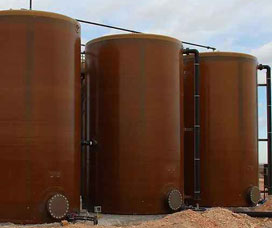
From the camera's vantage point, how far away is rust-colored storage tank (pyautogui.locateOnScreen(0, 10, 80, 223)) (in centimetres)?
1584

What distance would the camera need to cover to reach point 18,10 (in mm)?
16281

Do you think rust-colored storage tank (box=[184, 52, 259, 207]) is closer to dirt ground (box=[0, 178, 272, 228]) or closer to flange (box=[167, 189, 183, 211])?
flange (box=[167, 189, 183, 211])

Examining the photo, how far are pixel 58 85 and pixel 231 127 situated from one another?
855 centimetres

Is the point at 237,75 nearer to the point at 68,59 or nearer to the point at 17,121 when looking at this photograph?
the point at 68,59

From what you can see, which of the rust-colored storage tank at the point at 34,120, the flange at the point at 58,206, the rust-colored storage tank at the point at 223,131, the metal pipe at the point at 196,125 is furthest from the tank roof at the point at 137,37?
the flange at the point at 58,206

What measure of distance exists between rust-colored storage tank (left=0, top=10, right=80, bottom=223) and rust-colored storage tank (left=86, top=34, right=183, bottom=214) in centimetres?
236

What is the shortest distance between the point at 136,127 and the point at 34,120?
396 centimetres

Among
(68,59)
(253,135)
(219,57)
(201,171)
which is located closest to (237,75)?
(219,57)

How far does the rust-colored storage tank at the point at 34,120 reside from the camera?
1584cm

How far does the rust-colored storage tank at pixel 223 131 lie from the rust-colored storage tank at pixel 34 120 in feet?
22.7

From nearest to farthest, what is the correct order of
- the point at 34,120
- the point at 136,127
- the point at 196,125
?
the point at 34,120
the point at 136,127
the point at 196,125

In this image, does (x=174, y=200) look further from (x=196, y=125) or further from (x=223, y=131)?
(x=223, y=131)

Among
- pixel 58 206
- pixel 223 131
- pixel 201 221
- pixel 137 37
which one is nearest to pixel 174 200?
pixel 201 221

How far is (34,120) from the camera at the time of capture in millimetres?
16016
